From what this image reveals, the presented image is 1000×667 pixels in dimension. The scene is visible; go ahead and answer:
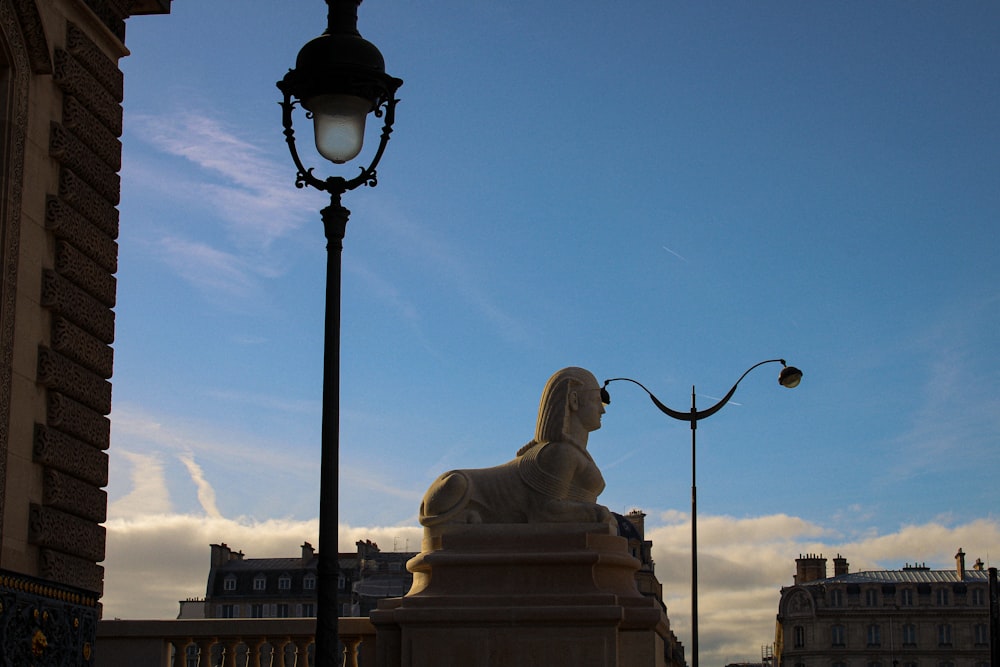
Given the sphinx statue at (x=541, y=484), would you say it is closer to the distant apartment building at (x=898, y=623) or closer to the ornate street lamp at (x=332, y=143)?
the ornate street lamp at (x=332, y=143)

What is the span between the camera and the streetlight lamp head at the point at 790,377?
31828 millimetres

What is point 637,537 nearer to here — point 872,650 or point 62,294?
point 872,650

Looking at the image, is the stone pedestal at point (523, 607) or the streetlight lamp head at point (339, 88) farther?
the stone pedestal at point (523, 607)

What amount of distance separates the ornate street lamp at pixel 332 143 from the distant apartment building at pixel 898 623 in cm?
11214

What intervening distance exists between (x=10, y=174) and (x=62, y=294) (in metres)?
1.16

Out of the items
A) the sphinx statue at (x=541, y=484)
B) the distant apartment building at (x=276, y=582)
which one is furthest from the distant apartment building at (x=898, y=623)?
the sphinx statue at (x=541, y=484)

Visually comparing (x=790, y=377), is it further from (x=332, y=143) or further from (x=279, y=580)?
(x=279, y=580)

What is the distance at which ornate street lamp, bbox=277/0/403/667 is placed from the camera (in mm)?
9406

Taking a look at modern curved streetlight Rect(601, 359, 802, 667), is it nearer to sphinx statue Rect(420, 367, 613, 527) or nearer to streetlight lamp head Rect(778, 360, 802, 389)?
streetlight lamp head Rect(778, 360, 802, 389)

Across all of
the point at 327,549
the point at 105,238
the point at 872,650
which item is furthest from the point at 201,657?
the point at 872,650

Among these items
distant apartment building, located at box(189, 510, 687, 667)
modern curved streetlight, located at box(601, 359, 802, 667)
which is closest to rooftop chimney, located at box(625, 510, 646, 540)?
distant apartment building, located at box(189, 510, 687, 667)

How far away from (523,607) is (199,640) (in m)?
3.75

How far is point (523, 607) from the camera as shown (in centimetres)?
1798

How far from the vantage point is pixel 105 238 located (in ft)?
45.4
